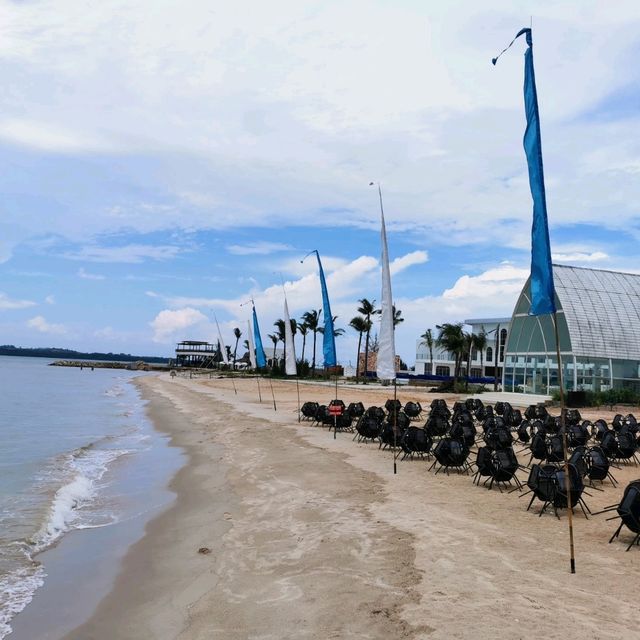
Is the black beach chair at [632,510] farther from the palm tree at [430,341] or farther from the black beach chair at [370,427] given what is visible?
the palm tree at [430,341]

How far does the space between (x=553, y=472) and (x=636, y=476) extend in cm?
553

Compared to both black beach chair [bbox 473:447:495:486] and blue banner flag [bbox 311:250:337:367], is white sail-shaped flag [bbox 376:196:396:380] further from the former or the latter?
blue banner flag [bbox 311:250:337:367]

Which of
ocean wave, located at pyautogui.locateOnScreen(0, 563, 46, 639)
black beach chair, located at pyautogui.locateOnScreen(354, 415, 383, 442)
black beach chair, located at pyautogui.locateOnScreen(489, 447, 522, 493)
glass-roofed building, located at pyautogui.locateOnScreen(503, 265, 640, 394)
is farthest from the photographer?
glass-roofed building, located at pyautogui.locateOnScreen(503, 265, 640, 394)

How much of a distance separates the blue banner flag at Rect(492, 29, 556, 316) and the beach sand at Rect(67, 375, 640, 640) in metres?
3.11

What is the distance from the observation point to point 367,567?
7438 millimetres

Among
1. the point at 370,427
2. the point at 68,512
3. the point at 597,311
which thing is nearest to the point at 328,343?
the point at 370,427

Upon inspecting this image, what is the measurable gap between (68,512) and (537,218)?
999 cm

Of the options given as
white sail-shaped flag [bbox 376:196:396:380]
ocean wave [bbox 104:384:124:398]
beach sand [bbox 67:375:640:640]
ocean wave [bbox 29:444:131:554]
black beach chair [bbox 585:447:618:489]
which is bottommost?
ocean wave [bbox 29:444:131:554]

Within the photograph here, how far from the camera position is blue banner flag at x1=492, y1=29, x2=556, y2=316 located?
24.1 ft

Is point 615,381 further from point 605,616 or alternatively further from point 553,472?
point 605,616

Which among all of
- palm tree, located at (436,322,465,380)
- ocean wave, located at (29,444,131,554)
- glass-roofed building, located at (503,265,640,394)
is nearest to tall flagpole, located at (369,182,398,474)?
ocean wave, located at (29,444,131,554)

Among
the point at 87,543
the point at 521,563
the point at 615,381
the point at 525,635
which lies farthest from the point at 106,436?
the point at 615,381

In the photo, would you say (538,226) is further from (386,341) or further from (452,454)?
(452,454)

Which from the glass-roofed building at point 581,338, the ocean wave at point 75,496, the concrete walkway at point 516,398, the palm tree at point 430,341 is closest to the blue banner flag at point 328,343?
the ocean wave at point 75,496
